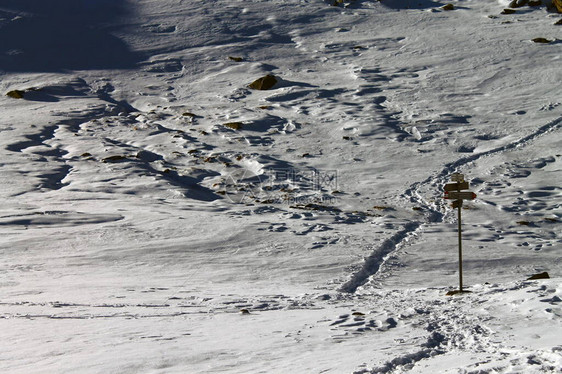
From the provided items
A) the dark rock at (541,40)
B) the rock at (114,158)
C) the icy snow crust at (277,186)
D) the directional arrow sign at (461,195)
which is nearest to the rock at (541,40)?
the dark rock at (541,40)

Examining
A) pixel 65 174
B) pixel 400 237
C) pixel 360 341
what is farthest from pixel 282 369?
pixel 65 174

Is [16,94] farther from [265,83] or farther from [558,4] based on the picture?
[558,4]

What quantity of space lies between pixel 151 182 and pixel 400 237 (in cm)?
733

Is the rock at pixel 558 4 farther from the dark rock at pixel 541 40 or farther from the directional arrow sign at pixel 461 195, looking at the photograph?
the directional arrow sign at pixel 461 195

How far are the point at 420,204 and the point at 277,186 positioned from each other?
3.75 m

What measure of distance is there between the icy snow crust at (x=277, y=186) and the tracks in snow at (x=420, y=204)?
8 centimetres

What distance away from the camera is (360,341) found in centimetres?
685

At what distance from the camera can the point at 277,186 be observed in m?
17.7

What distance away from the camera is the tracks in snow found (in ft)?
36.6

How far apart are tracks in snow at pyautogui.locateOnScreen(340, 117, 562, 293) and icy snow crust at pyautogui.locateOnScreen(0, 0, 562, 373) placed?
0.08 metres

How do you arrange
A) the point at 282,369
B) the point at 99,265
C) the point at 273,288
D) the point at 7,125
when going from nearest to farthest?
the point at 282,369, the point at 273,288, the point at 99,265, the point at 7,125

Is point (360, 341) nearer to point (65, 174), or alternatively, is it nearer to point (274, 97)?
point (65, 174)

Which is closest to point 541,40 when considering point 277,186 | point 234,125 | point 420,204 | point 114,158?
point 234,125

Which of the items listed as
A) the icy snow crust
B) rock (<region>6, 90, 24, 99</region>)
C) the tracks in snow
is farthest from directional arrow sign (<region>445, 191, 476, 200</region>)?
rock (<region>6, 90, 24, 99</region>)
